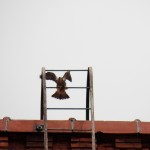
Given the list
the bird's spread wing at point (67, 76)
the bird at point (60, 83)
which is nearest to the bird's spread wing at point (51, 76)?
the bird at point (60, 83)

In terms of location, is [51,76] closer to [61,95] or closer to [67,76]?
[67,76]

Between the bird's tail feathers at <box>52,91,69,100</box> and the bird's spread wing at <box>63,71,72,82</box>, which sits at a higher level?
the bird's spread wing at <box>63,71,72,82</box>

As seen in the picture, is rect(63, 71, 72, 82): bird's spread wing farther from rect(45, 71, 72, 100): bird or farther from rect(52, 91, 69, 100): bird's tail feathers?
rect(52, 91, 69, 100): bird's tail feathers

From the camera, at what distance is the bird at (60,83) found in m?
5.35

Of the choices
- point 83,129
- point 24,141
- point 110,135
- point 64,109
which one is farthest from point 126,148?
point 24,141

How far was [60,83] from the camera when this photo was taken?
544 cm

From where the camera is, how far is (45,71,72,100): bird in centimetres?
535

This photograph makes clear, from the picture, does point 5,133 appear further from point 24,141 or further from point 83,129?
point 83,129

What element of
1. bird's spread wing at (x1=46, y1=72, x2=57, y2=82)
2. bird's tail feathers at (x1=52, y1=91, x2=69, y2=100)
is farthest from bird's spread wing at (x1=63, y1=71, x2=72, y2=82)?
bird's tail feathers at (x1=52, y1=91, x2=69, y2=100)

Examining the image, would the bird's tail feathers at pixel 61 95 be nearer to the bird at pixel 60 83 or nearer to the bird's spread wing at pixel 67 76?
the bird at pixel 60 83

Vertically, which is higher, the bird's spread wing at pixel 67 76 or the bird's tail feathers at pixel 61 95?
the bird's spread wing at pixel 67 76

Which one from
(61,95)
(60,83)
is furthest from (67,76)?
(61,95)

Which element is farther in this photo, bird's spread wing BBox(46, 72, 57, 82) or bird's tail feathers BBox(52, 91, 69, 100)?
bird's spread wing BBox(46, 72, 57, 82)

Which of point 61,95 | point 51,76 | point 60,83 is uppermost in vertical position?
point 51,76
